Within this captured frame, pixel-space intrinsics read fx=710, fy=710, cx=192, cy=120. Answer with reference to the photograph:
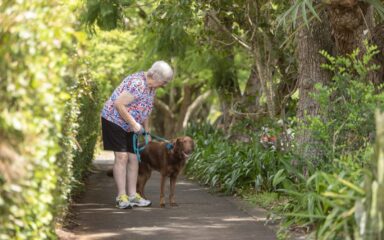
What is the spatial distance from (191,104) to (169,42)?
16.6 m

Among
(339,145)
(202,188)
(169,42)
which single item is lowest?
(202,188)

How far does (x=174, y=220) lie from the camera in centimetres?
817

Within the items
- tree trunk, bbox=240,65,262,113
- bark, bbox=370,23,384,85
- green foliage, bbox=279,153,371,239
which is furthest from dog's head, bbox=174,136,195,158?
tree trunk, bbox=240,65,262,113

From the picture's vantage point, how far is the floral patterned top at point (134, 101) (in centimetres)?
875

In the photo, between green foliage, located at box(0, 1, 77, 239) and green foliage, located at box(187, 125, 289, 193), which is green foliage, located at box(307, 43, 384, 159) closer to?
green foliage, located at box(187, 125, 289, 193)

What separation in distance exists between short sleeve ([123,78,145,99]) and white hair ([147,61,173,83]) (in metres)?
0.17

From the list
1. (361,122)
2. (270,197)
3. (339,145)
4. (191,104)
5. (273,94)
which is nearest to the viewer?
(361,122)

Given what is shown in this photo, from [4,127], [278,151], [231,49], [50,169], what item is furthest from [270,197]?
[231,49]

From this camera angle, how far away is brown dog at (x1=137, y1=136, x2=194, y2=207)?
30.8ft

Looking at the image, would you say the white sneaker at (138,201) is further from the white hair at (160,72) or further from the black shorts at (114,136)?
the white hair at (160,72)

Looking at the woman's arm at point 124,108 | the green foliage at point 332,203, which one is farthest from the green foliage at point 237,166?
the green foliage at point 332,203

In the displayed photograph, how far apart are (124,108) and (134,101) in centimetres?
23

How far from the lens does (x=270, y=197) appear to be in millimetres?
9727

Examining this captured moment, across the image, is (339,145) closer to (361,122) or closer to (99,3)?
(361,122)
